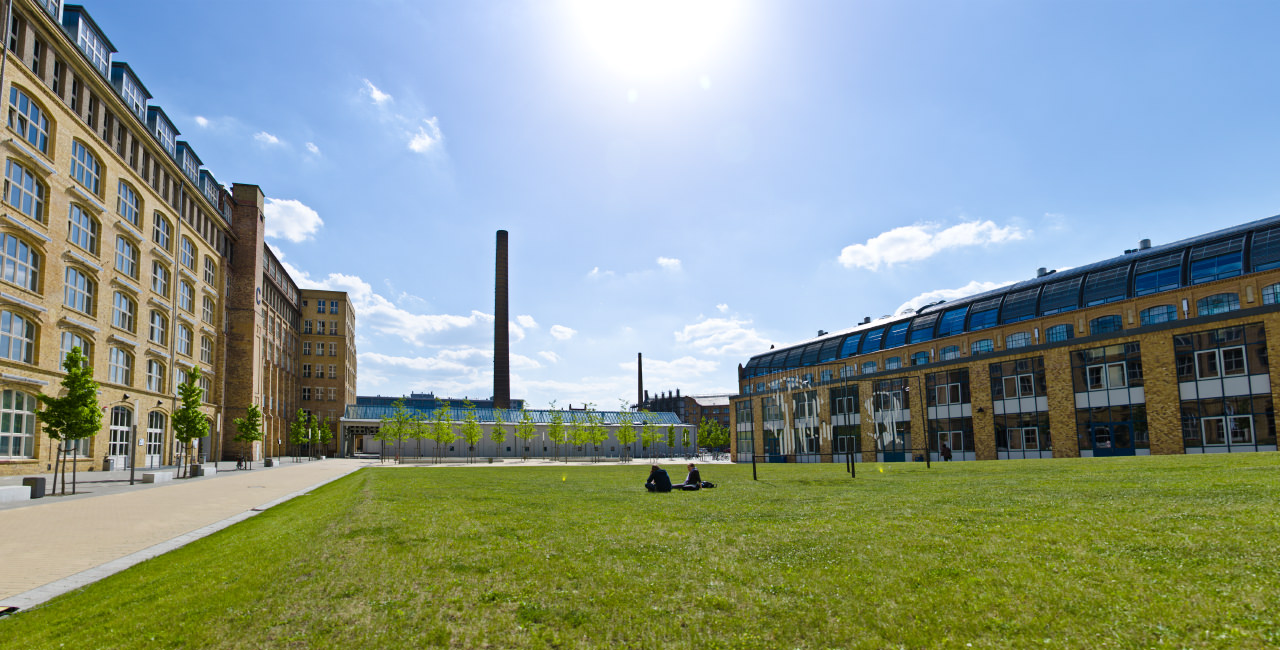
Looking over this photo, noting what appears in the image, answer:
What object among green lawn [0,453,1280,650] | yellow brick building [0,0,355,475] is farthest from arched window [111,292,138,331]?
green lawn [0,453,1280,650]

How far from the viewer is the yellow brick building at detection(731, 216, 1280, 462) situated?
3450 centimetres

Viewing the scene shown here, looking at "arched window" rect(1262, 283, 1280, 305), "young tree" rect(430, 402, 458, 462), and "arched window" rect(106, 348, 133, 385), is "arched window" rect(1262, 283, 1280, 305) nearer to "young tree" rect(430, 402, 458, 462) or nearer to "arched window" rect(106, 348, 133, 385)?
"arched window" rect(106, 348, 133, 385)

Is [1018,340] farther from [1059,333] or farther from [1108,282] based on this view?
[1108,282]

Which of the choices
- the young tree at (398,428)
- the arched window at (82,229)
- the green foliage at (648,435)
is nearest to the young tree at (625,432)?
the green foliage at (648,435)

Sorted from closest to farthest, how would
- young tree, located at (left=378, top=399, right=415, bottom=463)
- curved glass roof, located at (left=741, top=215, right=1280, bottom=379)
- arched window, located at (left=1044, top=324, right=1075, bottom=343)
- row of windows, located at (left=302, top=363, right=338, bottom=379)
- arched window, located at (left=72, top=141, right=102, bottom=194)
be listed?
arched window, located at (left=72, top=141, right=102, bottom=194) → curved glass roof, located at (left=741, top=215, right=1280, bottom=379) → arched window, located at (left=1044, top=324, right=1075, bottom=343) → young tree, located at (left=378, top=399, right=415, bottom=463) → row of windows, located at (left=302, top=363, right=338, bottom=379)

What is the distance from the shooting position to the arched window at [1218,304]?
119 ft

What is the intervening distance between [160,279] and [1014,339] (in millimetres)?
59840

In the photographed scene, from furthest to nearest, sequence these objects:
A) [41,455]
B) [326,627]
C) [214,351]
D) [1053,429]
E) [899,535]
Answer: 1. [214,351]
2. [1053,429]
3. [41,455]
4. [899,535]
5. [326,627]

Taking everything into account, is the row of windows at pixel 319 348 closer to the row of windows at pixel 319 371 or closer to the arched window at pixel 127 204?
the row of windows at pixel 319 371

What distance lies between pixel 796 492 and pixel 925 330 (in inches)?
1691

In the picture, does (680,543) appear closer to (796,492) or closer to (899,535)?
(899,535)

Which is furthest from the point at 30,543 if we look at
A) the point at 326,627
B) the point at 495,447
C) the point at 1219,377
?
the point at 495,447

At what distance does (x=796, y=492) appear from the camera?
59.2 ft

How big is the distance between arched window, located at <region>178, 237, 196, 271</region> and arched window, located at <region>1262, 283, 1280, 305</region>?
68.0m
